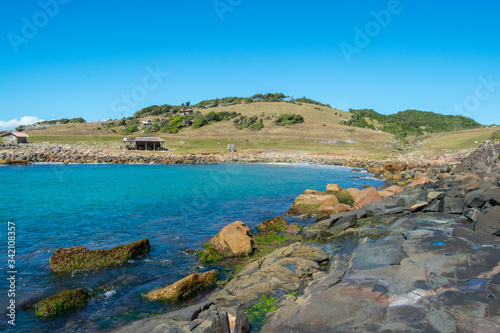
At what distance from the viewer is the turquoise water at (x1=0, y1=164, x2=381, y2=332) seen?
8852 mm

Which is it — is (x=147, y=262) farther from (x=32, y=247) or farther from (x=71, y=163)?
(x=71, y=163)

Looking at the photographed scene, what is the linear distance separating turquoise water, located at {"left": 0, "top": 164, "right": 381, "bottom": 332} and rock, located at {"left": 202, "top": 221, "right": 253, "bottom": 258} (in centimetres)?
115

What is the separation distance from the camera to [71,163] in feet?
189

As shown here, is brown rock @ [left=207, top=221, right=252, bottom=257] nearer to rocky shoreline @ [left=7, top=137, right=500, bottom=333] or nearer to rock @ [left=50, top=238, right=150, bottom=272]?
rocky shoreline @ [left=7, top=137, right=500, bottom=333]

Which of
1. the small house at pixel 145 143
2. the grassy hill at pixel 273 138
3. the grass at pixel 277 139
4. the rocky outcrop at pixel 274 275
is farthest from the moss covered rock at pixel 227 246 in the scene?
the small house at pixel 145 143

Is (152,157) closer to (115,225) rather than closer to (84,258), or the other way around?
(115,225)

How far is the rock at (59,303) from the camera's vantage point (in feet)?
27.3

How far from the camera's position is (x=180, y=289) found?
9234 mm

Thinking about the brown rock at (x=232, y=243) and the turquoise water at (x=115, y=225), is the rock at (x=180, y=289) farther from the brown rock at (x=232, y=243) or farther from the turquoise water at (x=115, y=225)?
the brown rock at (x=232, y=243)

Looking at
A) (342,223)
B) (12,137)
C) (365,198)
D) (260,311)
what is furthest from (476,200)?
(12,137)

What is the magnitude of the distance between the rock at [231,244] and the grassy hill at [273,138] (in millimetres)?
59592

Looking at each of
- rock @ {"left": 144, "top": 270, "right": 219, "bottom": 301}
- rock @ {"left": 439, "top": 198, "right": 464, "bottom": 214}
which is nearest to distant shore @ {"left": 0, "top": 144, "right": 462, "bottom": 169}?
rock @ {"left": 439, "top": 198, "right": 464, "bottom": 214}

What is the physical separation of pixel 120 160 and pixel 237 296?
57.4 metres

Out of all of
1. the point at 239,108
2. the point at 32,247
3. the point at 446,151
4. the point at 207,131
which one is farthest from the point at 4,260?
the point at 239,108
